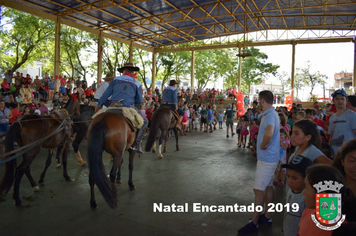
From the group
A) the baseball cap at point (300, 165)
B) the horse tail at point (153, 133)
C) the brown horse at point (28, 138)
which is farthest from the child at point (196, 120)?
the baseball cap at point (300, 165)

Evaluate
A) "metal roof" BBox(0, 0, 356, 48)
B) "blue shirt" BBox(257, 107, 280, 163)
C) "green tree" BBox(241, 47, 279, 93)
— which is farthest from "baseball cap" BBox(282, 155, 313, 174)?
"green tree" BBox(241, 47, 279, 93)

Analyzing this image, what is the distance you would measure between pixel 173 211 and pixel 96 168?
146 cm

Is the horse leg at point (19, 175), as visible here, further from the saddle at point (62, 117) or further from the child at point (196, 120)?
the child at point (196, 120)

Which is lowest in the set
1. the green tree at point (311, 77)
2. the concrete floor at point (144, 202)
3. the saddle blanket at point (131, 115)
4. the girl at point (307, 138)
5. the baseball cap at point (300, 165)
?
the concrete floor at point (144, 202)

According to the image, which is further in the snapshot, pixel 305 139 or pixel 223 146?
pixel 223 146

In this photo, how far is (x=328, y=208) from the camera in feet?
4.98

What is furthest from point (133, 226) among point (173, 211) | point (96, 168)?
point (96, 168)

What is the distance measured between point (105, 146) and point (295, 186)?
10.1ft

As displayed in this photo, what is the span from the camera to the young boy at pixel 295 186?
2338mm

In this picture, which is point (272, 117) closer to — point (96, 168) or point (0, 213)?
point (96, 168)

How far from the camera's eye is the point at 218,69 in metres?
34.2

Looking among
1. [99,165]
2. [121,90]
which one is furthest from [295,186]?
[121,90]

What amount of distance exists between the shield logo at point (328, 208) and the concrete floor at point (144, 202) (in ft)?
7.24

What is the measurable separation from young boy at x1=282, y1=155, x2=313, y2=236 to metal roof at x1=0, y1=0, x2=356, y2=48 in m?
15.7
